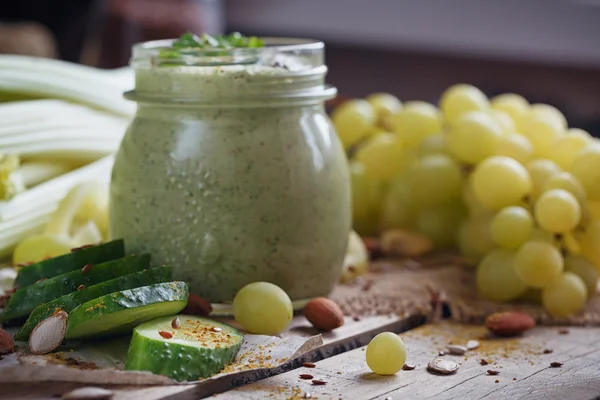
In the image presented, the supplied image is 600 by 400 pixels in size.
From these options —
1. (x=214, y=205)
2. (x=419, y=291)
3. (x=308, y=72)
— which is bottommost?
(x=419, y=291)

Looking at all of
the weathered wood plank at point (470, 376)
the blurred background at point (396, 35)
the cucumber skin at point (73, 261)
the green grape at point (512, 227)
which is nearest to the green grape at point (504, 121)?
the green grape at point (512, 227)

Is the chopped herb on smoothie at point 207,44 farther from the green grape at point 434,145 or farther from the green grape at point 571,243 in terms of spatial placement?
the green grape at point 571,243

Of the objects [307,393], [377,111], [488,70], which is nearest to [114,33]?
[377,111]

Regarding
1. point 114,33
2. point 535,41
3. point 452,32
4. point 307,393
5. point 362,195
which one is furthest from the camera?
point 452,32

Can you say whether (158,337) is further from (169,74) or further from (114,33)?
(114,33)

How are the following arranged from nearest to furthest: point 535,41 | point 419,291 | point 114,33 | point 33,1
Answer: point 419,291 < point 114,33 < point 535,41 < point 33,1

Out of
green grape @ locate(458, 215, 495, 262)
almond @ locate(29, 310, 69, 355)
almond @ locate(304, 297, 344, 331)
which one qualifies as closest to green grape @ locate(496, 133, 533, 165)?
green grape @ locate(458, 215, 495, 262)

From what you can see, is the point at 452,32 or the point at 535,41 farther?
the point at 452,32
